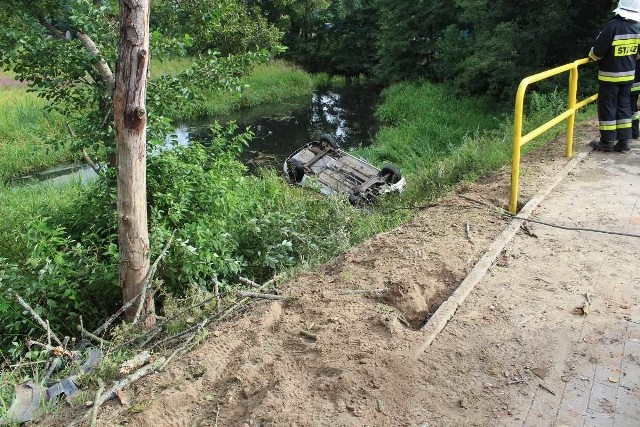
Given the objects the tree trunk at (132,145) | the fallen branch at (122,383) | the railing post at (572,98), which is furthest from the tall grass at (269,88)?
the fallen branch at (122,383)

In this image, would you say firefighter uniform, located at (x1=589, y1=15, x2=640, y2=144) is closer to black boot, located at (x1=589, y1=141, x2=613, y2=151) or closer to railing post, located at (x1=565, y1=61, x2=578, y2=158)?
black boot, located at (x1=589, y1=141, x2=613, y2=151)

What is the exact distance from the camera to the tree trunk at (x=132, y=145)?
4.55 m

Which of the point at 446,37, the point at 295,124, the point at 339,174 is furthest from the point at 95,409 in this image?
the point at 446,37

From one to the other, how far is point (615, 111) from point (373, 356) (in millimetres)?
5139

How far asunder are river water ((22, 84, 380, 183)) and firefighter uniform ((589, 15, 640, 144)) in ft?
32.6

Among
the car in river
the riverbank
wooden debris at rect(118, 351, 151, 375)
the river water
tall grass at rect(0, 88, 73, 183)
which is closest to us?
wooden debris at rect(118, 351, 151, 375)

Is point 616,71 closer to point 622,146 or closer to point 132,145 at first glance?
point 622,146

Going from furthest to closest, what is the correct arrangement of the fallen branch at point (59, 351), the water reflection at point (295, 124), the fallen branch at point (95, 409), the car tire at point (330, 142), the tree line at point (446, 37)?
the water reflection at point (295, 124) → the tree line at point (446, 37) → the car tire at point (330, 142) → the fallen branch at point (59, 351) → the fallen branch at point (95, 409)

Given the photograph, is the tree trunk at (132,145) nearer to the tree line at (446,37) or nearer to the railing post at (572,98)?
the railing post at (572,98)

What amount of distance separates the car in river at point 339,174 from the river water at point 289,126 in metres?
3.69

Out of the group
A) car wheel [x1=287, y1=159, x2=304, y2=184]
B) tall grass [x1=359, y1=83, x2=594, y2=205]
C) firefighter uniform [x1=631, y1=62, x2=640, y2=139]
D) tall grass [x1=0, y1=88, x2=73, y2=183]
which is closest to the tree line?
tall grass [x1=359, y1=83, x2=594, y2=205]

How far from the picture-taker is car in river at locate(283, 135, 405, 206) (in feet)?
31.6

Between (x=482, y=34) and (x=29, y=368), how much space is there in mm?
15839

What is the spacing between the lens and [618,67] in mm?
6586
